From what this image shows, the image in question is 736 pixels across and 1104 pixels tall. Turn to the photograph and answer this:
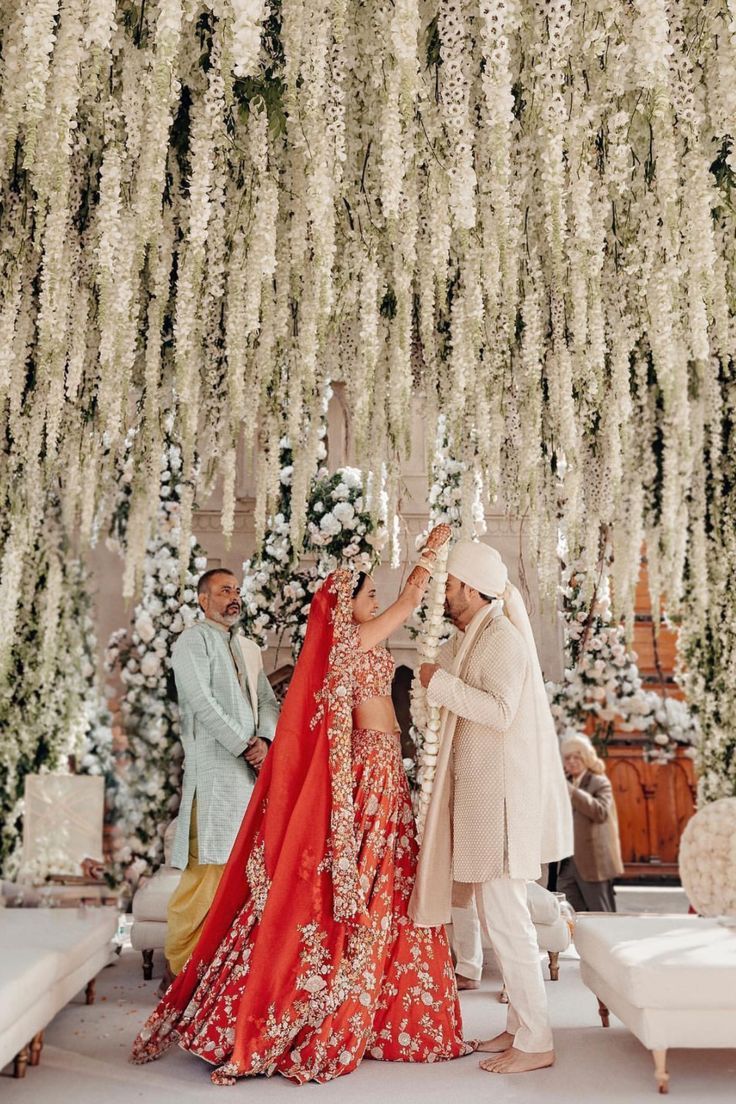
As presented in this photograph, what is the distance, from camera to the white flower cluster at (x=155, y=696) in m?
5.22

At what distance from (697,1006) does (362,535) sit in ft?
10.8

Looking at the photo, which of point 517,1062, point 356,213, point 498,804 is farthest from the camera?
point 356,213

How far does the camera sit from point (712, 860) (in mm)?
4188

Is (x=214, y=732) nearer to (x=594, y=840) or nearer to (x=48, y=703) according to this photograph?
(x=594, y=840)

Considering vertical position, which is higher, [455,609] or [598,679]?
[455,609]

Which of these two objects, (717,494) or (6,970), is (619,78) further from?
(717,494)

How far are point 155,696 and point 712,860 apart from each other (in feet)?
9.29

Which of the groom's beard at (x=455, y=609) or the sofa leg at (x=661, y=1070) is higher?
the groom's beard at (x=455, y=609)

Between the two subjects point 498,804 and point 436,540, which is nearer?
point 498,804

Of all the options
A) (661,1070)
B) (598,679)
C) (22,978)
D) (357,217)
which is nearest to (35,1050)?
(22,978)

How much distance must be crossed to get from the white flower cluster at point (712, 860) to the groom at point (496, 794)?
1.70 metres

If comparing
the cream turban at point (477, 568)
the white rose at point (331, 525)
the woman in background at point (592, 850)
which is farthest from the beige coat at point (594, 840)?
the cream turban at point (477, 568)

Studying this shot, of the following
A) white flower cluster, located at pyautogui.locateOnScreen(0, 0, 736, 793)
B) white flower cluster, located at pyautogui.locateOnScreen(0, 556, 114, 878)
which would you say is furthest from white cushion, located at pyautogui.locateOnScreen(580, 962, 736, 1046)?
white flower cluster, located at pyautogui.locateOnScreen(0, 556, 114, 878)

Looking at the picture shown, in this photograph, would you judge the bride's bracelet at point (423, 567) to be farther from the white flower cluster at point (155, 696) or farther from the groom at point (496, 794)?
the white flower cluster at point (155, 696)
